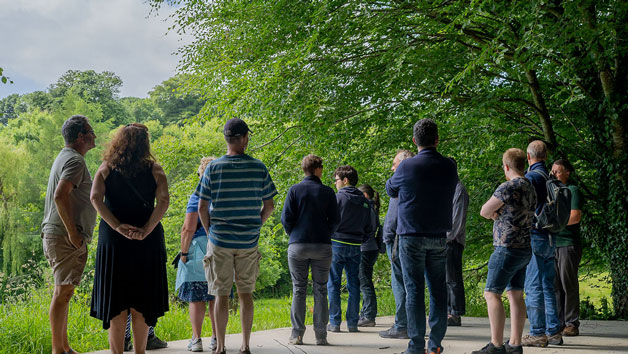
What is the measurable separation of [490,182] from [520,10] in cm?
426

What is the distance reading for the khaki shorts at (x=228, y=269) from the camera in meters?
5.16

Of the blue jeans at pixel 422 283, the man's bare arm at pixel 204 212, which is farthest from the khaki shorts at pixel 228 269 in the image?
the blue jeans at pixel 422 283

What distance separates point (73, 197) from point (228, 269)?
145cm

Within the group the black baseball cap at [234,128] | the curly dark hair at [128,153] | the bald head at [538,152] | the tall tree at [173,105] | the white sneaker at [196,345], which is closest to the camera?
the curly dark hair at [128,153]

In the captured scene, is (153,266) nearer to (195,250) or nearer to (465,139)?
(195,250)

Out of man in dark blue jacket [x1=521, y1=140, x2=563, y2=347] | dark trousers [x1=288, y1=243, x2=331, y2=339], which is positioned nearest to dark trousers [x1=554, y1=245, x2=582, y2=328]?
man in dark blue jacket [x1=521, y1=140, x2=563, y2=347]

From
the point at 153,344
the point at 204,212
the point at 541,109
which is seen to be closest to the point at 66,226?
the point at 204,212

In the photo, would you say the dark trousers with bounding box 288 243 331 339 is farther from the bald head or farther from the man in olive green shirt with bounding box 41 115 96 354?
the bald head

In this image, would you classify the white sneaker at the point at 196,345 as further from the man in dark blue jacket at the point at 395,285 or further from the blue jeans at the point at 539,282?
the blue jeans at the point at 539,282

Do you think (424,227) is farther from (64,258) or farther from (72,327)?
(72,327)

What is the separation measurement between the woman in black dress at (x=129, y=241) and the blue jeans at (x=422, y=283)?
6.66 feet

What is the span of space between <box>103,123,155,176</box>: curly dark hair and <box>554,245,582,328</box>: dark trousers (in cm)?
466

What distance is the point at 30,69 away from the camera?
9288cm

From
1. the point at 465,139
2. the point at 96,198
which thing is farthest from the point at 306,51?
the point at 96,198
